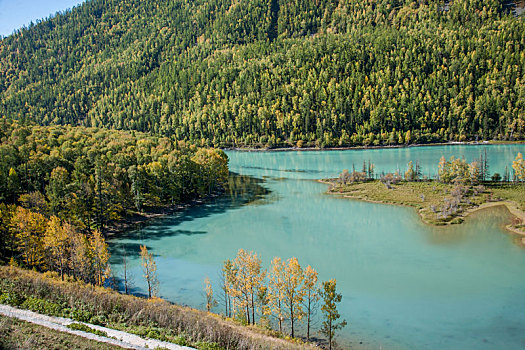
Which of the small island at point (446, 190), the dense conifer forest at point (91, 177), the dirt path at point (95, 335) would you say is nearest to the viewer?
the dirt path at point (95, 335)

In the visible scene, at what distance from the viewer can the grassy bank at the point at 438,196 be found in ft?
184

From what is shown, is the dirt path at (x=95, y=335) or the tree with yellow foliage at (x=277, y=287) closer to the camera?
the dirt path at (x=95, y=335)

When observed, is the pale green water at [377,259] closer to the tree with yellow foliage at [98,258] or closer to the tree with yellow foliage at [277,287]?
the tree with yellow foliage at [98,258]

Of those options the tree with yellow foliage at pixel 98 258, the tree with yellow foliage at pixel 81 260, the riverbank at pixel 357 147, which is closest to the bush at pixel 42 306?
the tree with yellow foliage at pixel 81 260

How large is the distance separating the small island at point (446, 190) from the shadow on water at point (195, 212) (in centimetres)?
1625

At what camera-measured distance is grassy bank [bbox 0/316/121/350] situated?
16.3m

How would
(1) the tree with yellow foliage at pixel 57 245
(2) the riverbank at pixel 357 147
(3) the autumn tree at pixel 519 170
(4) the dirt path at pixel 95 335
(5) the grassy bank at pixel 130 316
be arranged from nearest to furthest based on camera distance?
1. (4) the dirt path at pixel 95 335
2. (5) the grassy bank at pixel 130 316
3. (1) the tree with yellow foliage at pixel 57 245
4. (3) the autumn tree at pixel 519 170
5. (2) the riverbank at pixel 357 147

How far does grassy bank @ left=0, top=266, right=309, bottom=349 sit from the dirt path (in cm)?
56

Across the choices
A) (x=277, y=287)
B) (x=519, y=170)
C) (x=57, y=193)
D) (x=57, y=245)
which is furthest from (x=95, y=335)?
(x=519, y=170)

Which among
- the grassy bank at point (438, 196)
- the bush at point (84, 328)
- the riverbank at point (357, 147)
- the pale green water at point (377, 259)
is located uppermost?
the riverbank at point (357, 147)

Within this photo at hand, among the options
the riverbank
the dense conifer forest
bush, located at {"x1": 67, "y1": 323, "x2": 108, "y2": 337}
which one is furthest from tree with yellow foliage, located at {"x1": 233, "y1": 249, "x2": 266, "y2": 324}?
the riverbank

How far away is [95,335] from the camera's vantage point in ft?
61.7

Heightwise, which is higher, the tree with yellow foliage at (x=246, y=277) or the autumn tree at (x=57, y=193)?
the autumn tree at (x=57, y=193)

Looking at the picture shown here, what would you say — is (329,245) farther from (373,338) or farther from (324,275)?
(373,338)
